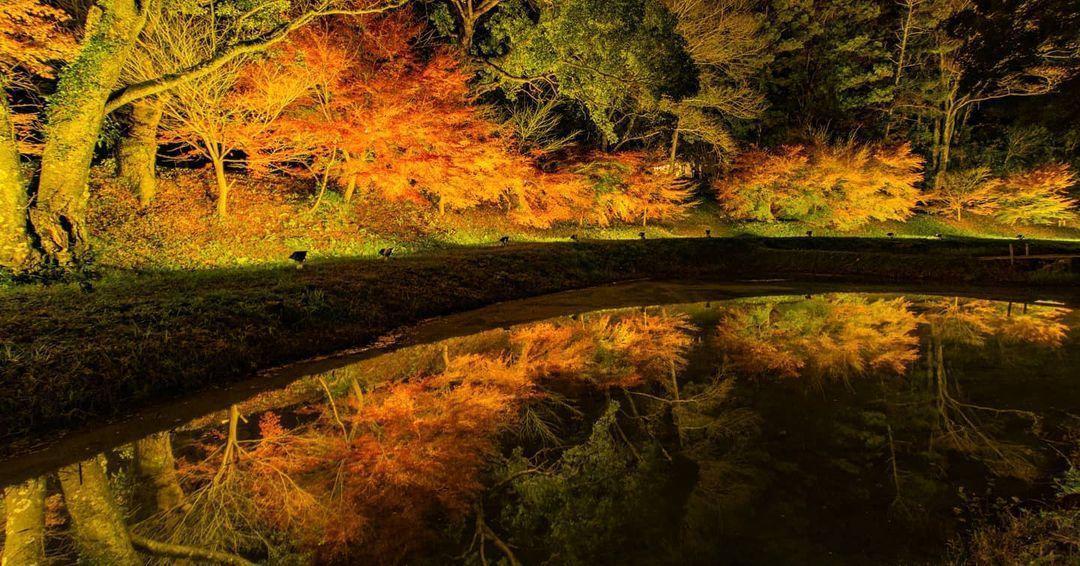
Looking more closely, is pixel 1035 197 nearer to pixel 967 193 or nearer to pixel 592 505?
pixel 967 193

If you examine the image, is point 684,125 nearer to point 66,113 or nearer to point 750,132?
point 750,132

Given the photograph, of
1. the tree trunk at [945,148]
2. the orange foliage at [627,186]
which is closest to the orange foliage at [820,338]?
the orange foliage at [627,186]

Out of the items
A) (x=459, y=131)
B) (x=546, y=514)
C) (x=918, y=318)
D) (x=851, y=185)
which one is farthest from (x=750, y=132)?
(x=546, y=514)

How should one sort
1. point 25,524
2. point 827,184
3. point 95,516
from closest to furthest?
point 25,524 < point 95,516 < point 827,184

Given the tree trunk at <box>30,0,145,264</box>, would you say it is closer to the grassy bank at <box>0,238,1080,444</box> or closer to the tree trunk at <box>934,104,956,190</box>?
the grassy bank at <box>0,238,1080,444</box>

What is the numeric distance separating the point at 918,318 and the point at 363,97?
15342 millimetres

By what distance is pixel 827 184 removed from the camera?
26.6m

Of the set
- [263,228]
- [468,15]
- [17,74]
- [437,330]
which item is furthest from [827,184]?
[17,74]

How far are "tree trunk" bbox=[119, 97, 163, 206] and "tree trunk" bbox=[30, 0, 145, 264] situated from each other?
332 cm

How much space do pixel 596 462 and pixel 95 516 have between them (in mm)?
3855

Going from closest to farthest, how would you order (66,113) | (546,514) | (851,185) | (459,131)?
1. (546,514)
2. (66,113)
3. (459,131)
4. (851,185)

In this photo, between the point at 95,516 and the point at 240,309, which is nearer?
the point at 95,516

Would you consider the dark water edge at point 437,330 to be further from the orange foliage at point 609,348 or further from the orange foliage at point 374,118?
the orange foliage at point 374,118

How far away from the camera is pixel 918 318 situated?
1016cm
